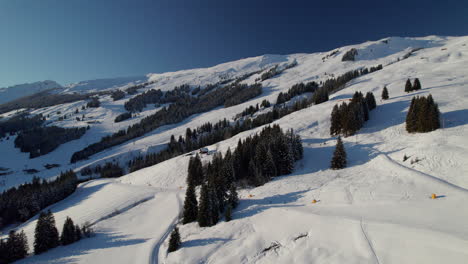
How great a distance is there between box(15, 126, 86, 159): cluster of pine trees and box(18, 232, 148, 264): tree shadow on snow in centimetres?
18332

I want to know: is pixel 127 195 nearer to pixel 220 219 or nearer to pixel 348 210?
pixel 220 219

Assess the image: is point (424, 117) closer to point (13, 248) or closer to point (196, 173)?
point (196, 173)

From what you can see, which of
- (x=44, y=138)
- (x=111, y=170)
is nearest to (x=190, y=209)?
(x=111, y=170)

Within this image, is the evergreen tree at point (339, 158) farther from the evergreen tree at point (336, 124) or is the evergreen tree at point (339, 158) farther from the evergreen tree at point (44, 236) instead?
the evergreen tree at point (44, 236)

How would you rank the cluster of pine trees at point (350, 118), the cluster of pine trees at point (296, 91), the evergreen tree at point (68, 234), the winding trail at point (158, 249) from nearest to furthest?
the winding trail at point (158, 249) < the evergreen tree at point (68, 234) < the cluster of pine trees at point (350, 118) < the cluster of pine trees at point (296, 91)

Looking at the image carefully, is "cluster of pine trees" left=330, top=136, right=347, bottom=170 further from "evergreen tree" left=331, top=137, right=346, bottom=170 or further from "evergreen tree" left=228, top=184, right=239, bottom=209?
"evergreen tree" left=228, top=184, right=239, bottom=209

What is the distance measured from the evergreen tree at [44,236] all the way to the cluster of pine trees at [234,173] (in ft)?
64.4

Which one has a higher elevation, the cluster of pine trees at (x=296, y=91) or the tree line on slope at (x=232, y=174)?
the cluster of pine trees at (x=296, y=91)

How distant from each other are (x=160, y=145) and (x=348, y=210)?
12550 cm

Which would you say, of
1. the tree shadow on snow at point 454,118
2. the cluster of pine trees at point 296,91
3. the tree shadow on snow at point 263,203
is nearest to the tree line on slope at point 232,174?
the tree shadow on snow at point 263,203

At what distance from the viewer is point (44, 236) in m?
26.1

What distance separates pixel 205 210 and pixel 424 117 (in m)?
42.7

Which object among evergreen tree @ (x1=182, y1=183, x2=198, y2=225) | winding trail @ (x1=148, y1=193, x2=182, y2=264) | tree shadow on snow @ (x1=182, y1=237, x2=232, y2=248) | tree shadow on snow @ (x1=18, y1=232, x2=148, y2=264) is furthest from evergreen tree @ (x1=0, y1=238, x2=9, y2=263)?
tree shadow on snow @ (x1=182, y1=237, x2=232, y2=248)

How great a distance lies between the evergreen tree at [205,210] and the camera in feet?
73.8
